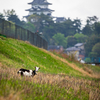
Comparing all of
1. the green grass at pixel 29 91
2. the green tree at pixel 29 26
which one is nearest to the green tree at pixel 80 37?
the green tree at pixel 29 26

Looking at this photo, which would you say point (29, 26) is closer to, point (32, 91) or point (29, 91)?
point (32, 91)

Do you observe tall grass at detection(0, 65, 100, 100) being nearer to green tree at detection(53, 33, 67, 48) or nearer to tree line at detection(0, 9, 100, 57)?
tree line at detection(0, 9, 100, 57)

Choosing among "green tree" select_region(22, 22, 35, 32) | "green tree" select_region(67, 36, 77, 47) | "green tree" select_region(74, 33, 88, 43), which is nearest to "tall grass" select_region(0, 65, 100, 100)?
"green tree" select_region(22, 22, 35, 32)

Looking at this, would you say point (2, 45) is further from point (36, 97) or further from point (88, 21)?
point (88, 21)

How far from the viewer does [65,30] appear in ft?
461

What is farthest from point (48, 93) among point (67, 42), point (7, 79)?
point (67, 42)

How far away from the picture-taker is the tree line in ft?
380

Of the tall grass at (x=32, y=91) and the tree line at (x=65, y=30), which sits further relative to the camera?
the tree line at (x=65, y=30)

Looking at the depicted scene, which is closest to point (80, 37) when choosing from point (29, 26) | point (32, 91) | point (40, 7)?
point (29, 26)

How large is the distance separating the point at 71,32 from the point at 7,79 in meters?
133

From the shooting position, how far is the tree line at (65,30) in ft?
380

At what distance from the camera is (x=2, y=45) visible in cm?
2127

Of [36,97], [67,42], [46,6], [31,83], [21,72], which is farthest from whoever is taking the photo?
[46,6]

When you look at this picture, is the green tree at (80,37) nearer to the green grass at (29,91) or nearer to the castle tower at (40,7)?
the castle tower at (40,7)
